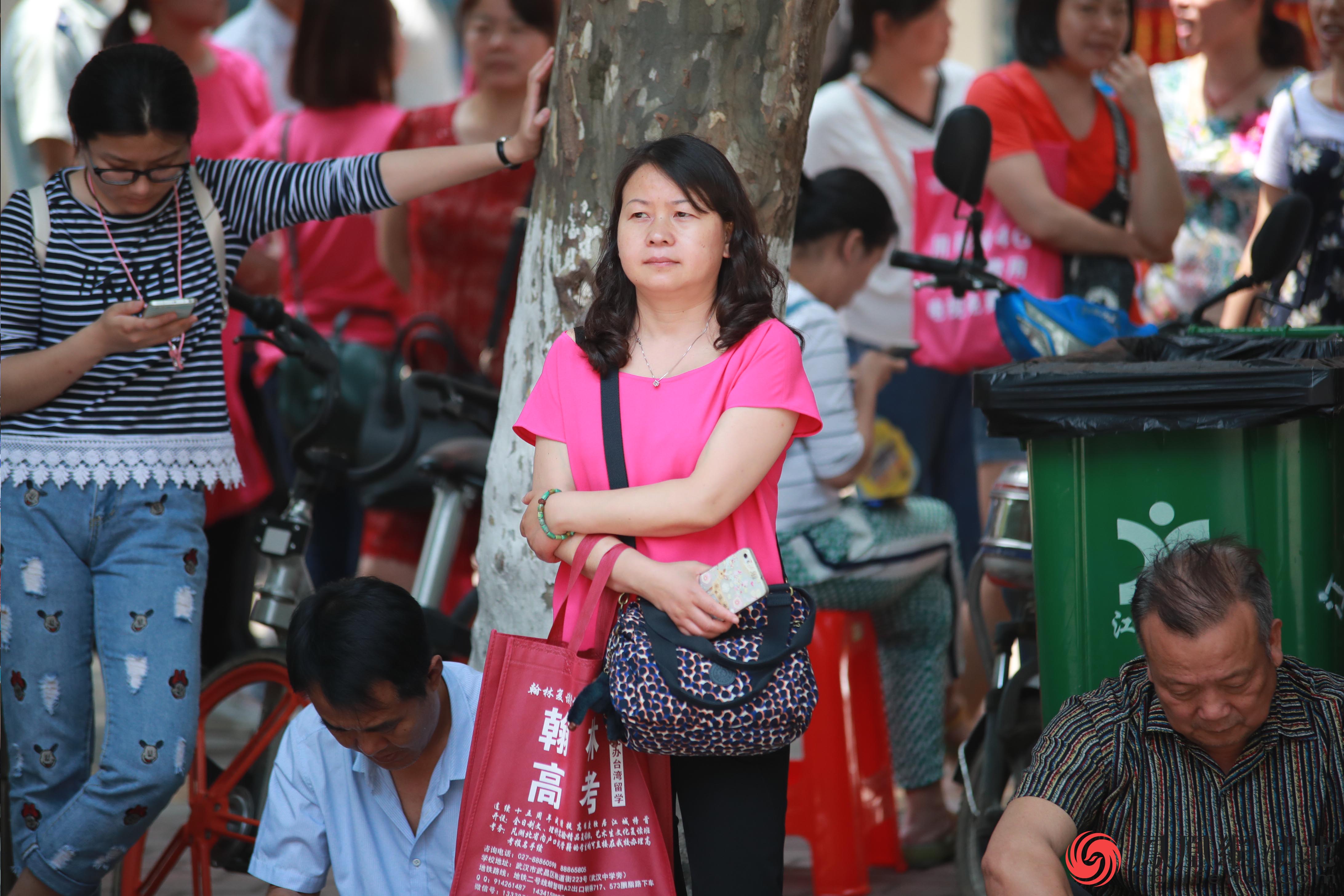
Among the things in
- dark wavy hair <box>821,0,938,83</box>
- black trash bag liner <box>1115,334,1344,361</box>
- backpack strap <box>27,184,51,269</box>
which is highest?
dark wavy hair <box>821,0,938,83</box>

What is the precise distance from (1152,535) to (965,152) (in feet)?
3.36

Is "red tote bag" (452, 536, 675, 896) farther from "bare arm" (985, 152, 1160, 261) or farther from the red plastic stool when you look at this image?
"bare arm" (985, 152, 1160, 261)

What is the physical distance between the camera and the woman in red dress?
4621 millimetres

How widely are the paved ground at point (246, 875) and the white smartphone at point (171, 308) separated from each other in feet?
3.96

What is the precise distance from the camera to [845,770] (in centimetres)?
363

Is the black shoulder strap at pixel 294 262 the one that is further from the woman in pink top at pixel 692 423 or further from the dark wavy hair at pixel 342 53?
the woman in pink top at pixel 692 423

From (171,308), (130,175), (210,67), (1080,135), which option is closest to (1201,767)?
(171,308)

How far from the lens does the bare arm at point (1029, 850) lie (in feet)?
7.04

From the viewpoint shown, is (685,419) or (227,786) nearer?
(685,419)

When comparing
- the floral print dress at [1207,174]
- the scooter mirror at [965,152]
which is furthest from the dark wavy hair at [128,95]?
the floral print dress at [1207,174]

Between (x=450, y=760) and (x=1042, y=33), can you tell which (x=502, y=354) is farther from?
(x=450, y=760)

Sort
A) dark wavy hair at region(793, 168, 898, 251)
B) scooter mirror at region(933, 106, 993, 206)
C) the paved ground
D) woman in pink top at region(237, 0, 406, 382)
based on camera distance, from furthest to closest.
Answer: woman in pink top at region(237, 0, 406, 382), dark wavy hair at region(793, 168, 898, 251), the paved ground, scooter mirror at region(933, 106, 993, 206)

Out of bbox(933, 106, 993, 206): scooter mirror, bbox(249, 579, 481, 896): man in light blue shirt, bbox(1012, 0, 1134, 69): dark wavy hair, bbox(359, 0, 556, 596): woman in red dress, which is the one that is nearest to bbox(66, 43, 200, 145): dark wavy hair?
bbox(249, 579, 481, 896): man in light blue shirt

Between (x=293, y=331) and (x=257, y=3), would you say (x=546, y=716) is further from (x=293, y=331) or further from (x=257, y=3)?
(x=257, y=3)
